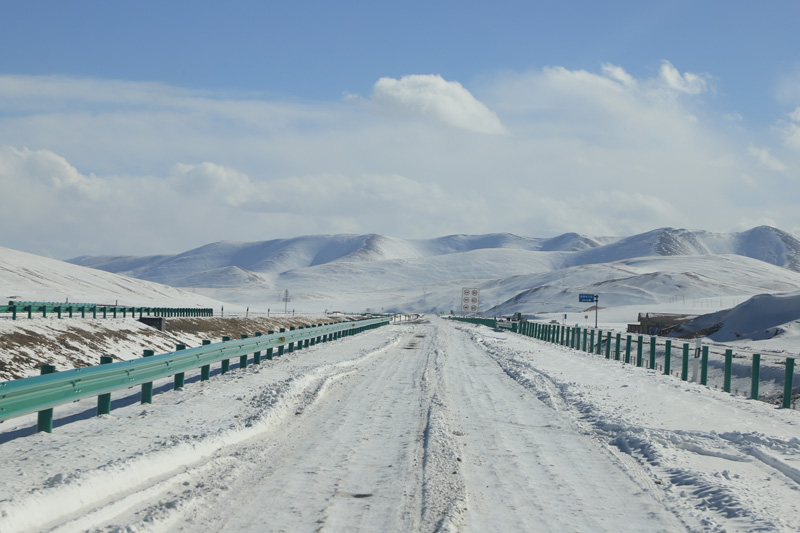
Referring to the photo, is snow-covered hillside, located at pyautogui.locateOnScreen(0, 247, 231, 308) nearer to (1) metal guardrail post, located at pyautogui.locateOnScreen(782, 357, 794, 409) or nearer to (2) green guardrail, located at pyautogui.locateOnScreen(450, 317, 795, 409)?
(2) green guardrail, located at pyautogui.locateOnScreen(450, 317, 795, 409)

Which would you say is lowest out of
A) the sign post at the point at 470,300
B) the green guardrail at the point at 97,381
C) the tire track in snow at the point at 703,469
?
the tire track in snow at the point at 703,469

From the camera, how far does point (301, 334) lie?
26516mm

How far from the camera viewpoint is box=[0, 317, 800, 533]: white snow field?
6203mm

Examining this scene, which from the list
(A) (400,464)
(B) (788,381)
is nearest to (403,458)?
(A) (400,464)

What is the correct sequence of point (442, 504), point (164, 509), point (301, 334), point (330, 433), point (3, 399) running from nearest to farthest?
point (164, 509) → point (442, 504) → point (3, 399) → point (330, 433) → point (301, 334)

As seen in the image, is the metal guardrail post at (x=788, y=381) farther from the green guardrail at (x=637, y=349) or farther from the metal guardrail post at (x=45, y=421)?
the metal guardrail post at (x=45, y=421)

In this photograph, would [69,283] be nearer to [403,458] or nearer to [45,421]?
[45,421]

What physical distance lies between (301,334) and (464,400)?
13410 millimetres

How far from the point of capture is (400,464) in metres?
8.23

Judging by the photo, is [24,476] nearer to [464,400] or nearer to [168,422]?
[168,422]

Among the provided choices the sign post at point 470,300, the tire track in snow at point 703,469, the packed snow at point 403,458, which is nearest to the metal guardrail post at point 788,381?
the packed snow at point 403,458

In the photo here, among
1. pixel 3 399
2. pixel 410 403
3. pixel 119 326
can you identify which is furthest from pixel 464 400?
pixel 119 326

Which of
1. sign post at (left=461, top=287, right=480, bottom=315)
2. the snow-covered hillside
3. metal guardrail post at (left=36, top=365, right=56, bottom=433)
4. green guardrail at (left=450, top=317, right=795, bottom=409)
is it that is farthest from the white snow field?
the snow-covered hillside

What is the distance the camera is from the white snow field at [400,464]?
20.4 ft
